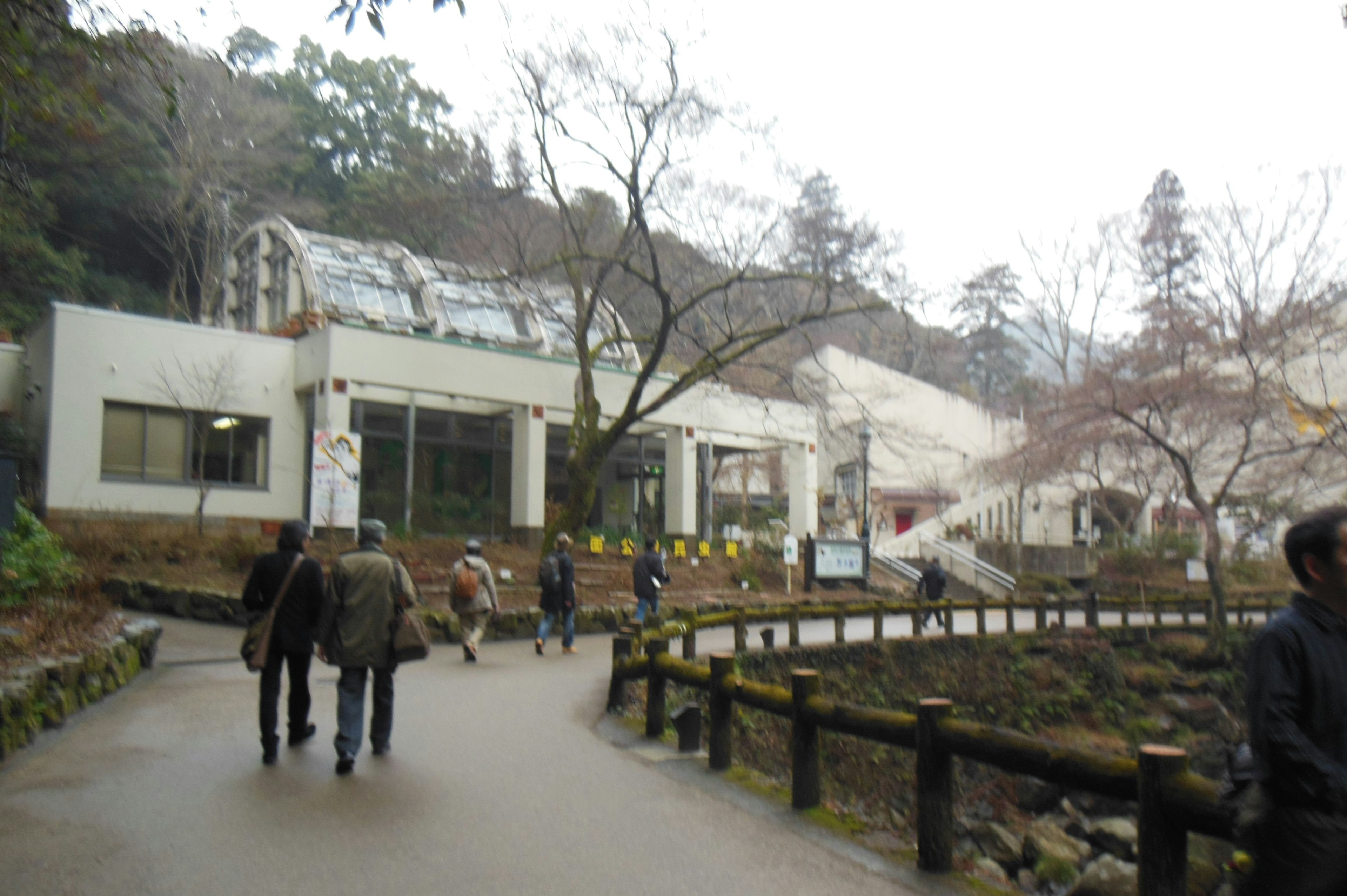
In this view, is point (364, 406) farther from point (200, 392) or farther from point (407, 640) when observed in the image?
point (407, 640)

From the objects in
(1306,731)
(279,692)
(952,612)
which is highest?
(1306,731)

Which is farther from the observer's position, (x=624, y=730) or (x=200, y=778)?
(x=624, y=730)

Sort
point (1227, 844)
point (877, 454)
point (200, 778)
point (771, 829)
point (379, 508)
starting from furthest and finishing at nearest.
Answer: point (877, 454), point (379, 508), point (1227, 844), point (200, 778), point (771, 829)

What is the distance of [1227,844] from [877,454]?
35.1 meters

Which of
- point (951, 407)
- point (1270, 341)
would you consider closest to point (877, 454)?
point (951, 407)

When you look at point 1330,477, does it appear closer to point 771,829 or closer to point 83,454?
point 771,829

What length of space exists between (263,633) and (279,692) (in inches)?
23.2

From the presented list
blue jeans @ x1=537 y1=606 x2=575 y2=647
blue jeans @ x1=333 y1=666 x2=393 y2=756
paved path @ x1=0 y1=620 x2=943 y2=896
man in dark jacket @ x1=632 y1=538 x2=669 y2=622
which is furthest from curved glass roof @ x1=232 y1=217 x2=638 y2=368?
blue jeans @ x1=333 y1=666 x2=393 y2=756

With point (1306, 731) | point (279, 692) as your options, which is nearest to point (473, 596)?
point (279, 692)

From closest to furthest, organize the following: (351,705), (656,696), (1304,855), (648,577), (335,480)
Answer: (1304,855) → (351,705) → (656,696) → (648,577) → (335,480)

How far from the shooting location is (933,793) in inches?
221

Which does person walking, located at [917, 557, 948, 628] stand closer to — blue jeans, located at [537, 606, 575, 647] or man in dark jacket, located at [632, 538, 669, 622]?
man in dark jacket, located at [632, 538, 669, 622]

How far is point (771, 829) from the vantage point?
20.9 ft

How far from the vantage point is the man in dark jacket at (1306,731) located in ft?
9.28
